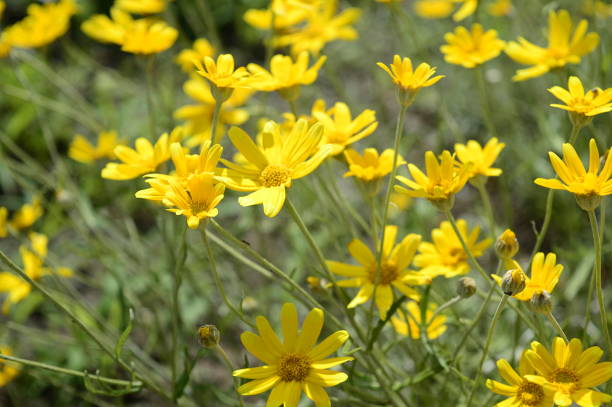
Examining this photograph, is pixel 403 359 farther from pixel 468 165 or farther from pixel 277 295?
pixel 468 165

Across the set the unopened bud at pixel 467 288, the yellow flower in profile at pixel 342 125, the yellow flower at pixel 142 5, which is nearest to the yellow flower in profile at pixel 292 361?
the unopened bud at pixel 467 288

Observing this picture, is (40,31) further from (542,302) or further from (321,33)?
(542,302)

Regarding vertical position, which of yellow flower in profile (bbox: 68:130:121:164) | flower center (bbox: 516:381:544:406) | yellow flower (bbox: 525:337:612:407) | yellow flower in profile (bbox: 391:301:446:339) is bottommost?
yellow flower in profile (bbox: 68:130:121:164)

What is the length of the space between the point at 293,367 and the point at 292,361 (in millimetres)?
15

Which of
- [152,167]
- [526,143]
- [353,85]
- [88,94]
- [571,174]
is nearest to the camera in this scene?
[571,174]

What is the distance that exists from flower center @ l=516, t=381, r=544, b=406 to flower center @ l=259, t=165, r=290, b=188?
Answer: 0.58 metres

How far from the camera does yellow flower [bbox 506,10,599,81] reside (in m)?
1.77

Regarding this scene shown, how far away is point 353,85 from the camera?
405cm

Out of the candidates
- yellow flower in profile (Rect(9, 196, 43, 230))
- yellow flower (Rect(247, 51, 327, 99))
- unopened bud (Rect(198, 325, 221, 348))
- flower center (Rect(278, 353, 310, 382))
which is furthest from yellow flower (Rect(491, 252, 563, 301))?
yellow flower in profile (Rect(9, 196, 43, 230))

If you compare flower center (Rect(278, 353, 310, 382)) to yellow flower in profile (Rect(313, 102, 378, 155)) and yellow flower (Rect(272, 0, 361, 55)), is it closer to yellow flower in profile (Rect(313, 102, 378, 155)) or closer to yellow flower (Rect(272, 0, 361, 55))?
yellow flower in profile (Rect(313, 102, 378, 155))

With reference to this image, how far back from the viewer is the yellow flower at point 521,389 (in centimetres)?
121

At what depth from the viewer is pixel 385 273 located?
1.53 m

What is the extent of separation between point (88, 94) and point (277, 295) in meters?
2.35

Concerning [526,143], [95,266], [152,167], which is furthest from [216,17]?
[152,167]
